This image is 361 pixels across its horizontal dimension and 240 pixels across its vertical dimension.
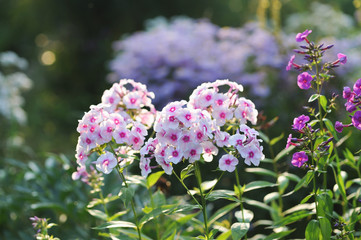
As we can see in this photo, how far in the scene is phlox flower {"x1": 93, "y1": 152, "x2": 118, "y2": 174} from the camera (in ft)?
5.00

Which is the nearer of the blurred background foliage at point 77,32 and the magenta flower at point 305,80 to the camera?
the magenta flower at point 305,80

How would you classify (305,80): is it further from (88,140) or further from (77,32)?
(77,32)

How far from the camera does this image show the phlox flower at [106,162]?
1524 mm

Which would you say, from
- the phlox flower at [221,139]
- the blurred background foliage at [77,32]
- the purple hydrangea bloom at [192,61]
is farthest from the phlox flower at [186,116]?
the blurred background foliage at [77,32]

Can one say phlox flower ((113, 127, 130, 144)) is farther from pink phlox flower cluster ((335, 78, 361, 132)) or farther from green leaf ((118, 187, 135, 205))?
pink phlox flower cluster ((335, 78, 361, 132))

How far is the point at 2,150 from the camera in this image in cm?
489

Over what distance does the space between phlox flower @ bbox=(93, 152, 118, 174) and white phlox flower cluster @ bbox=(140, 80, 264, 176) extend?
96 millimetres

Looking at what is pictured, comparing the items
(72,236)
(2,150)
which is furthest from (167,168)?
(2,150)

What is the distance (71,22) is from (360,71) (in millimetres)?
5139

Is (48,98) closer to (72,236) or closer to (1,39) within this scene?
(1,39)

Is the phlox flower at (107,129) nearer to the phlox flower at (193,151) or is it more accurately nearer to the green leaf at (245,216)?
the phlox flower at (193,151)

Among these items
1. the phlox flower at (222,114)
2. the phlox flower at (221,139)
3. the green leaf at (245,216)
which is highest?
the phlox flower at (222,114)

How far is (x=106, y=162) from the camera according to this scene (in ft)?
5.05

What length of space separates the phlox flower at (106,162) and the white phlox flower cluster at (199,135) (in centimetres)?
10
